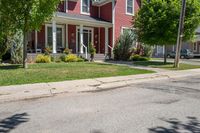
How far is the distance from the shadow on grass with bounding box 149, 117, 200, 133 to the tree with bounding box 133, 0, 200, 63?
48.0ft

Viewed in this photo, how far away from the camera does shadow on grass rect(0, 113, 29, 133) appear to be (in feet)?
18.7

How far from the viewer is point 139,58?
85.0ft

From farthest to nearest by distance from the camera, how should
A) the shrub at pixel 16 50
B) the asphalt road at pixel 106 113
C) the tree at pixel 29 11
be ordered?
1. the shrub at pixel 16 50
2. the tree at pixel 29 11
3. the asphalt road at pixel 106 113

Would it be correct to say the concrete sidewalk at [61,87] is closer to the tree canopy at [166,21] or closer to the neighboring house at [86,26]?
the tree canopy at [166,21]

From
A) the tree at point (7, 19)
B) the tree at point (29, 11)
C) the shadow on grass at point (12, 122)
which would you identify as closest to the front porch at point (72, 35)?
the tree at point (7, 19)

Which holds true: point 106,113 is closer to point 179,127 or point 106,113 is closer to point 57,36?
point 179,127

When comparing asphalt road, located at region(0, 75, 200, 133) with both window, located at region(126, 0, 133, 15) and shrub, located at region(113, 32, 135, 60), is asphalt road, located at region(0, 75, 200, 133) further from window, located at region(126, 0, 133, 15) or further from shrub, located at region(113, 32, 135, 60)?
window, located at region(126, 0, 133, 15)

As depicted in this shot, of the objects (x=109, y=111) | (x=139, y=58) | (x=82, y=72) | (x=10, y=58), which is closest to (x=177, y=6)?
(x=139, y=58)

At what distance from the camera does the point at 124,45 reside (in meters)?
25.3

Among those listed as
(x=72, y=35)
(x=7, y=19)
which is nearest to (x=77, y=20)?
(x=72, y=35)

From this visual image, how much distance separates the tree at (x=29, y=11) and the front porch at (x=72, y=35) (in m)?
7.57

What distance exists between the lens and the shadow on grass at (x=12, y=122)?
18.7 feet

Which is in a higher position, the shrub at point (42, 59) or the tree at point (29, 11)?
the tree at point (29, 11)

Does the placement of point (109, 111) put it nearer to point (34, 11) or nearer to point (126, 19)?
point (34, 11)
